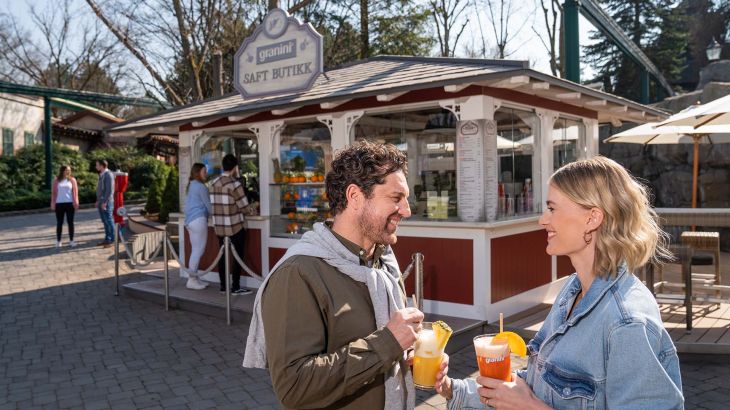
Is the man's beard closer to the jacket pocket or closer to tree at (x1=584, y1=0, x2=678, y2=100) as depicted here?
the jacket pocket

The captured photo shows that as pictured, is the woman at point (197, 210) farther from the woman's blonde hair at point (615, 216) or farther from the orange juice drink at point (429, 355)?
the woman's blonde hair at point (615, 216)

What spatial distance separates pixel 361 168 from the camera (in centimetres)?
210

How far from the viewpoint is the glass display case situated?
8766 mm

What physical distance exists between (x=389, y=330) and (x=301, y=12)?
70.3 ft

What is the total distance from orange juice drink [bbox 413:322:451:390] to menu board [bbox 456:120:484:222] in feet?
16.2

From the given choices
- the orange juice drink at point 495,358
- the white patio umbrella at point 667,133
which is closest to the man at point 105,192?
the white patio umbrella at point 667,133

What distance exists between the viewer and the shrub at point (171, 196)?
55.4 ft

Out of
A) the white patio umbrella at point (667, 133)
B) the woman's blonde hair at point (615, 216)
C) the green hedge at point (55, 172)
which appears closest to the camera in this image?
the woman's blonde hair at point (615, 216)

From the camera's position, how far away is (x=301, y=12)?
71.6ft

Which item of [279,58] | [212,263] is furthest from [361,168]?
[279,58]

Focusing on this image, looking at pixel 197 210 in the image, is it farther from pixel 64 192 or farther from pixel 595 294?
pixel 595 294

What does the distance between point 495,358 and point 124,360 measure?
527cm

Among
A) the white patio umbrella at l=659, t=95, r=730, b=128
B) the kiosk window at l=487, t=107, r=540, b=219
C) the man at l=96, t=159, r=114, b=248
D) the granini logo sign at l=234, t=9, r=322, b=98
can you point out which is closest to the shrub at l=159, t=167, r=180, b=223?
the man at l=96, t=159, r=114, b=248

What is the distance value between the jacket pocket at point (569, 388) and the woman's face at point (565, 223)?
15.4 inches
